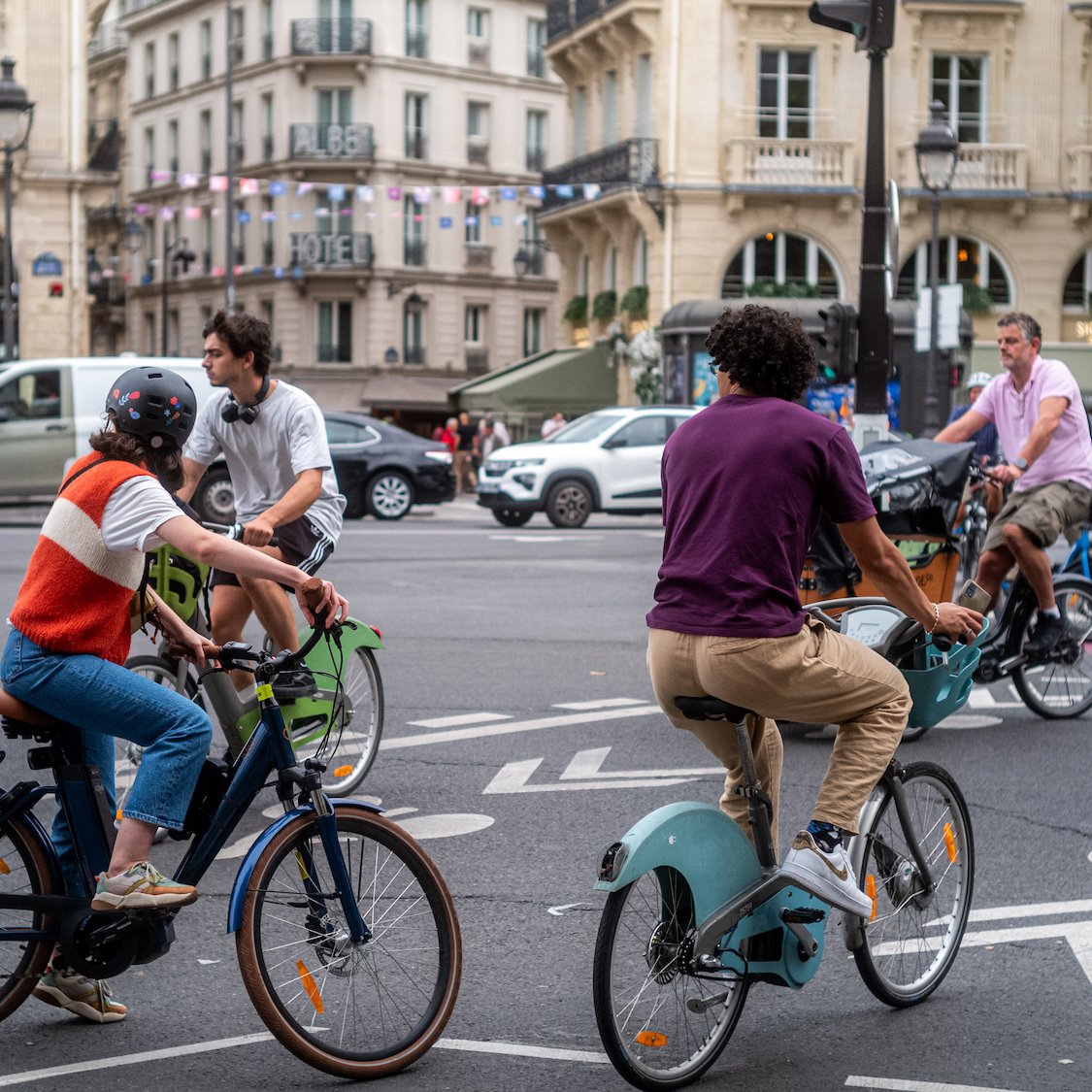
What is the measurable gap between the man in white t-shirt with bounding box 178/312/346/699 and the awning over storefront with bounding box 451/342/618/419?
35085 millimetres

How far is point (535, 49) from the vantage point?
205ft

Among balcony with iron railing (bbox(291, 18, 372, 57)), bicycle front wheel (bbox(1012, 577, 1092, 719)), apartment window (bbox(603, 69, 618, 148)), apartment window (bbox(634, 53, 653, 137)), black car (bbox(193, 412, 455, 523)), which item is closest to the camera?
bicycle front wheel (bbox(1012, 577, 1092, 719))

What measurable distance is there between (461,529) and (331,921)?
18884 millimetres

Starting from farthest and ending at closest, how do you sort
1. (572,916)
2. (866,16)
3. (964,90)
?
(964,90) → (866,16) → (572,916)

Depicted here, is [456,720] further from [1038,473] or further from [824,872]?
[824,872]

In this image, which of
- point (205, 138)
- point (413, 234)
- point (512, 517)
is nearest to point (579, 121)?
point (413, 234)

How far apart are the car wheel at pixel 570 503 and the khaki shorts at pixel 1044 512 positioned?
15347 mm

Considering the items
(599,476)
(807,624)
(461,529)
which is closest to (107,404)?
(807,624)

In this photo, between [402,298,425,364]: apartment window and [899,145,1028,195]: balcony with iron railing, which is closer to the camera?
[899,145,1028,195]: balcony with iron railing

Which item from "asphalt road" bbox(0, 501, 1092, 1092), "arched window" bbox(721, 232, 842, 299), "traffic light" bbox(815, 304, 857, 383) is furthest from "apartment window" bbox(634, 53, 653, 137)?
"asphalt road" bbox(0, 501, 1092, 1092)

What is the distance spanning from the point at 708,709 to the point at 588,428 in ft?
68.5

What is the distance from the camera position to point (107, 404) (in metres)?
4.42

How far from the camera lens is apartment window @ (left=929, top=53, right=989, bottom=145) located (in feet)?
124

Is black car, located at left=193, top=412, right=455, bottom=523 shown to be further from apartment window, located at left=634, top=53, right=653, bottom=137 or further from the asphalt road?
apartment window, located at left=634, top=53, right=653, bottom=137
